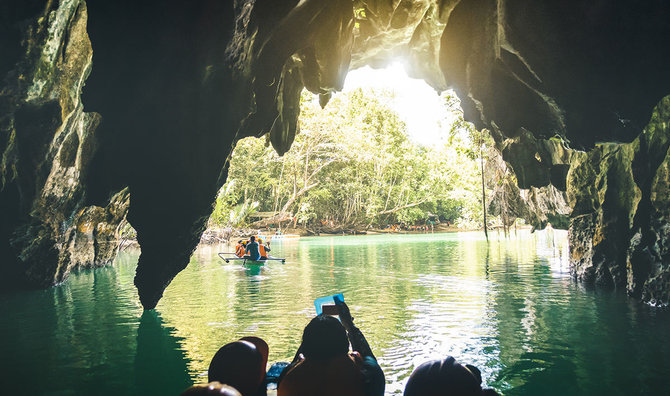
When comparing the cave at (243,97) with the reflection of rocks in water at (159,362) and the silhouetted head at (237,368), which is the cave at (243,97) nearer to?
the reflection of rocks in water at (159,362)

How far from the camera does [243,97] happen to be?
8703mm

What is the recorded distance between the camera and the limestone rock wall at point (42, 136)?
7.38 metres

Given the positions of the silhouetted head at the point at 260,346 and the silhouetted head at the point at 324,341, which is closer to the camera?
the silhouetted head at the point at 324,341

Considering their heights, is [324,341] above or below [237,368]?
above

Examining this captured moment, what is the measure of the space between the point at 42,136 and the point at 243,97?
4.18 meters

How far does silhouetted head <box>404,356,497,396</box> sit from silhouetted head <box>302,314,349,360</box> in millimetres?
478

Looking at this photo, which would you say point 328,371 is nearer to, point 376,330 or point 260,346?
point 260,346

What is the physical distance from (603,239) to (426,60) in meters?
6.72

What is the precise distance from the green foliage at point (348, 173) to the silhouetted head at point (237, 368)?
27.3 m

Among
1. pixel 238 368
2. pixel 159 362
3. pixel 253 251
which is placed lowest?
pixel 159 362

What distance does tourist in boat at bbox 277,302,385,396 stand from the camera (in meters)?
2.24

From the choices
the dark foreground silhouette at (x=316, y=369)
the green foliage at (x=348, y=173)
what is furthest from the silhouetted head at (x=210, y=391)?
the green foliage at (x=348, y=173)

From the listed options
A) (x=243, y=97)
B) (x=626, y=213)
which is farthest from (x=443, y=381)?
(x=626, y=213)

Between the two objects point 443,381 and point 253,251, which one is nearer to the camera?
point 443,381
